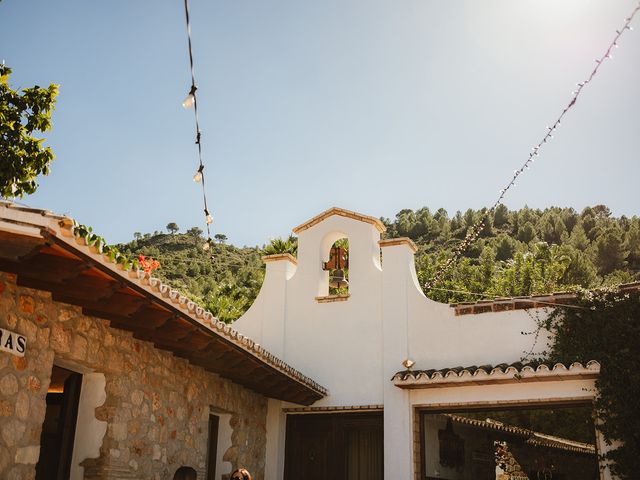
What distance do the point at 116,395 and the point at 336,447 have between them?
180 inches

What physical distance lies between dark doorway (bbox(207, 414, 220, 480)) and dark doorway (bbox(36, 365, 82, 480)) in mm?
2950

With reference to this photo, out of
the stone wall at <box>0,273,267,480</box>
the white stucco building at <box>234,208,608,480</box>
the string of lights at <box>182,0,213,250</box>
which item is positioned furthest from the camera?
the white stucco building at <box>234,208,608,480</box>

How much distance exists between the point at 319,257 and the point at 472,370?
365 centimetres

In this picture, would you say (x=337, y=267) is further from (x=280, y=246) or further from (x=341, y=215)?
(x=280, y=246)

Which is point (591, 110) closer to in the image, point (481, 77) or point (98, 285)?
point (481, 77)

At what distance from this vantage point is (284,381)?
379 inches

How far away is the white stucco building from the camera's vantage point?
31.1 feet

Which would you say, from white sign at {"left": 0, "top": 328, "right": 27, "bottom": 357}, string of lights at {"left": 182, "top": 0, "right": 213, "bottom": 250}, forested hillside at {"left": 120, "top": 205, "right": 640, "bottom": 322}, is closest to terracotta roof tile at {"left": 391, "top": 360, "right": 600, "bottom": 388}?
string of lights at {"left": 182, "top": 0, "right": 213, "bottom": 250}

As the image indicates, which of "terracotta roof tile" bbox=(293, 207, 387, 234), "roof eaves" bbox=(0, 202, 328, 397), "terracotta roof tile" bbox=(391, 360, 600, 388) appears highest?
"terracotta roof tile" bbox=(293, 207, 387, 234)

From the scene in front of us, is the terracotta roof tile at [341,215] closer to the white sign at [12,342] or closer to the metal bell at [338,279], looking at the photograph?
the metal bell at [338,279]

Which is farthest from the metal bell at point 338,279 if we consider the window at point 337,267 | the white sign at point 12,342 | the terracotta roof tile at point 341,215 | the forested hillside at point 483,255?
the white sign at point 12,342

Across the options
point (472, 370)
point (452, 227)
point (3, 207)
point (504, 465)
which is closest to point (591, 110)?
point (472, 370)

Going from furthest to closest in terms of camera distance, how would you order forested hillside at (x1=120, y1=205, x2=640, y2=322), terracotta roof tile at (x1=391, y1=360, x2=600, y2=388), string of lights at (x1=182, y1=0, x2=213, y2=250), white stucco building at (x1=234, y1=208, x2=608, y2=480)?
1. forested hillside at (x1=120, y1=205, x2=640, y2=322)
2. white stucco building at (x1=234, y1=208, x2=608, y2=480)
3. terracotta roof tile at (x1=391, y1=360, x2=600, y2=388)
4. string of lights at (x1=182, y1=0, x2=213, y2=250)

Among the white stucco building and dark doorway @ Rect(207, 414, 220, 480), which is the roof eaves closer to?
dark doorway @ Rect(207, 414, 220, 480)
